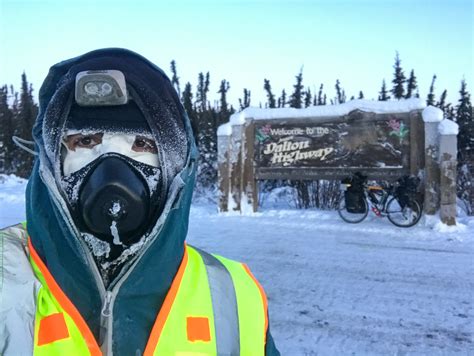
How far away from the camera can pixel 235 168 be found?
387 inches

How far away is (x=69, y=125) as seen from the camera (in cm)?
136

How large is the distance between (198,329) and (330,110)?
832 centimetres

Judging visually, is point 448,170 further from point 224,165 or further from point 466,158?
point 224,165

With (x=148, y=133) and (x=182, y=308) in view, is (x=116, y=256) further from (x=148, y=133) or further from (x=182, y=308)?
(x=148, y=133)

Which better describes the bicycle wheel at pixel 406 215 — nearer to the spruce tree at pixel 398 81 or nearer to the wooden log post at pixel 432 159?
the wooden log post at pixel 432 159

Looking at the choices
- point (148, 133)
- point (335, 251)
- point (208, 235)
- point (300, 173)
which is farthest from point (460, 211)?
point (148, 133)

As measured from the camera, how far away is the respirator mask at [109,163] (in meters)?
1.19

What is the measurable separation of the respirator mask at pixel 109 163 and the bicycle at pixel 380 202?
7483 millimetres

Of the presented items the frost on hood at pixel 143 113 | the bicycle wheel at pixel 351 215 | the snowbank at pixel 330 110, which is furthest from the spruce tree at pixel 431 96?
the frost on hood at pixel 143 113

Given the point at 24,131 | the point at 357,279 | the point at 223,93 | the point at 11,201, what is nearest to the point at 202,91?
the point at 223,93

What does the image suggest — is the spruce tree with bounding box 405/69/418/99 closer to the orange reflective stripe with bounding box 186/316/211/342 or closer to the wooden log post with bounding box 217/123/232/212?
the wooden log post with bounding box 217/123/232/212

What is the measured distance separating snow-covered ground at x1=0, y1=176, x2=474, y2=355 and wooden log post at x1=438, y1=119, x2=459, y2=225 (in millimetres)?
306

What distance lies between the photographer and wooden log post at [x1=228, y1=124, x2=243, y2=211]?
9742 millimetres

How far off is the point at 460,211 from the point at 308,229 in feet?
12.1
